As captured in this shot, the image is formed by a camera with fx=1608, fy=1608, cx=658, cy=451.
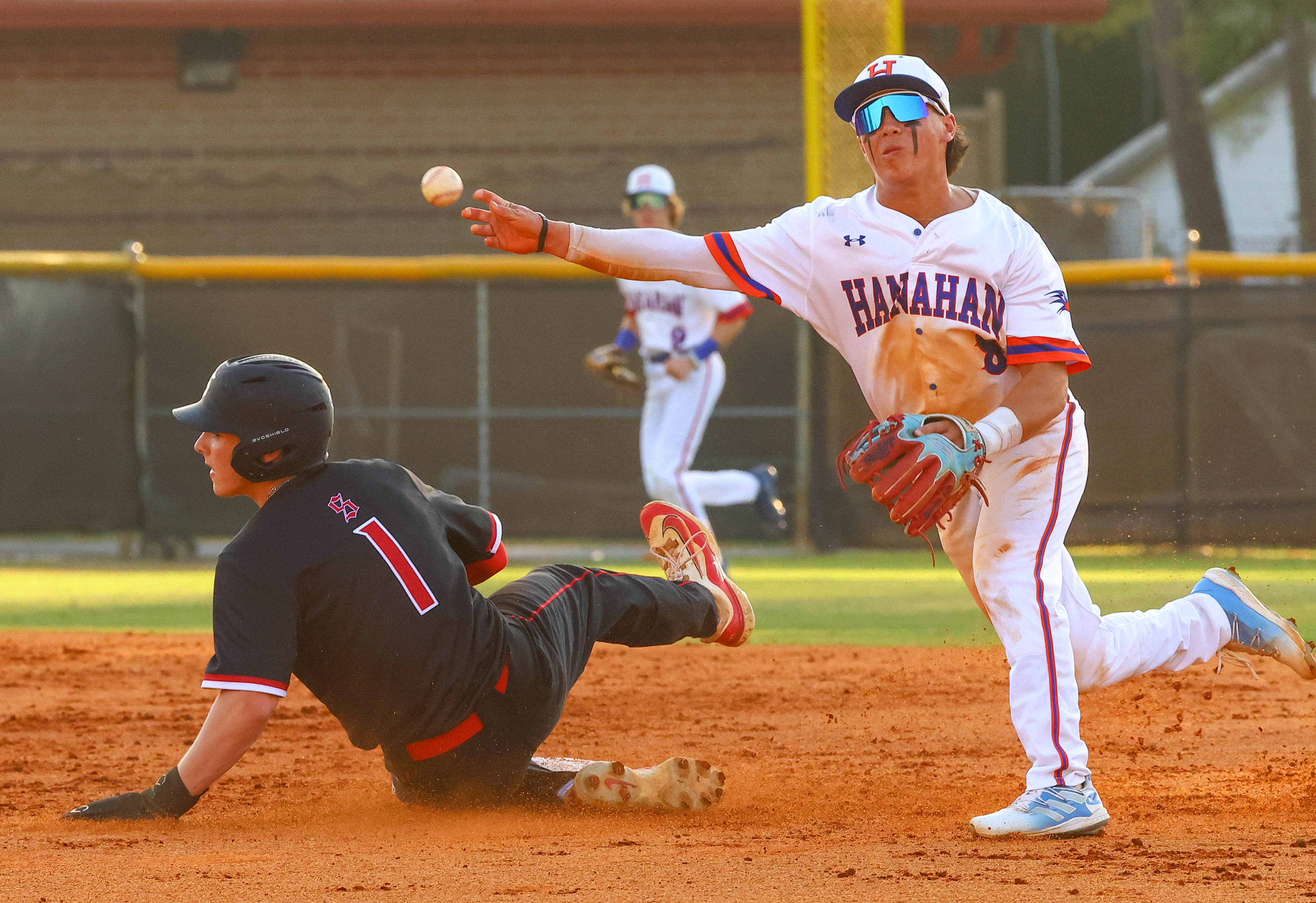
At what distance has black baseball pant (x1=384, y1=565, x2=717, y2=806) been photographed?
11.8 feet

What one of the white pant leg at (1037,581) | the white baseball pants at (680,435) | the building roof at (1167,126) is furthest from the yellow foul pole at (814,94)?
the building roof at (1167,126)

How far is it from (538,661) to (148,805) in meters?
0.90

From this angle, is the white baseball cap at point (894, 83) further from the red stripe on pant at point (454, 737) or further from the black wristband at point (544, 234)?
the red stripe on pant at point (454, 737)

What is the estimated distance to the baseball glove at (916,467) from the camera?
3373mm

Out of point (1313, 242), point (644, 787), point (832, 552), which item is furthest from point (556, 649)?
point (1313, 242)

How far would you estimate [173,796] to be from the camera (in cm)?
348

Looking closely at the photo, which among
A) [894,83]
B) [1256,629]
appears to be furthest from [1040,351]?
[1256,629]

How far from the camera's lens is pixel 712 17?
1445 cm

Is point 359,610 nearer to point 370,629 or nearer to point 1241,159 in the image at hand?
point 370,629

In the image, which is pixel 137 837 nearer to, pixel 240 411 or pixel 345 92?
pixel 240 411

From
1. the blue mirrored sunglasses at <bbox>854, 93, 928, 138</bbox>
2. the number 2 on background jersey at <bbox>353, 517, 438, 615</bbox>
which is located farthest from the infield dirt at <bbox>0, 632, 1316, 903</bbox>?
the blue mirrored sunglasses at <bbox>854, 93, 928, 138</bbox>

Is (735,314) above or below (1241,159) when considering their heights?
below

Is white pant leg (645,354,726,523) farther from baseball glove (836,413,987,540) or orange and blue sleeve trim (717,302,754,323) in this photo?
baseball glove (836,413,987,540)

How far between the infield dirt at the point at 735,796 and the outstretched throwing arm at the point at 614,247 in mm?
1299
